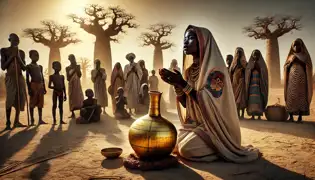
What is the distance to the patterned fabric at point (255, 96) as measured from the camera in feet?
26.6

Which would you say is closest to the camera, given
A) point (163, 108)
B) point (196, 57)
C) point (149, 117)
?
point (149, 117)

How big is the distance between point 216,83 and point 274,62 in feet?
68.4

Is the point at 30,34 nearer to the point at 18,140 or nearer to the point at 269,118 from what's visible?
the point at 18,140

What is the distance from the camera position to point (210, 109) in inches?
137

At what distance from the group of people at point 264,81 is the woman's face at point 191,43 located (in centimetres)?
510

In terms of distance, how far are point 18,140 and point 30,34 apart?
21133mm

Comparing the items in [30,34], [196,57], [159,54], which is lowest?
[196,57]

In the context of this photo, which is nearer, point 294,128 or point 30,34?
point 294,128

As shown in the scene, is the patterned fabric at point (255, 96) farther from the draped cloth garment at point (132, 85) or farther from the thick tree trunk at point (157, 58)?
the thick tree trunk at point (157, 58)

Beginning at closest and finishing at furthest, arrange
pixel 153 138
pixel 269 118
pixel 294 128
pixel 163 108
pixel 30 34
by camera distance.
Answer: pixel 153 138
pixel 294 128
pixel 269 118
pixel 163 108
pixel 30 34

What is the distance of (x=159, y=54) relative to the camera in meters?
24.5

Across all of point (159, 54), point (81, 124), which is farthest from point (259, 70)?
point (159, 54)

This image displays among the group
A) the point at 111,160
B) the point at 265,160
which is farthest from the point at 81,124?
the point at 265,160

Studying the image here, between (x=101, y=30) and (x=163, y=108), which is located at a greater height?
(x=101, y=30)
